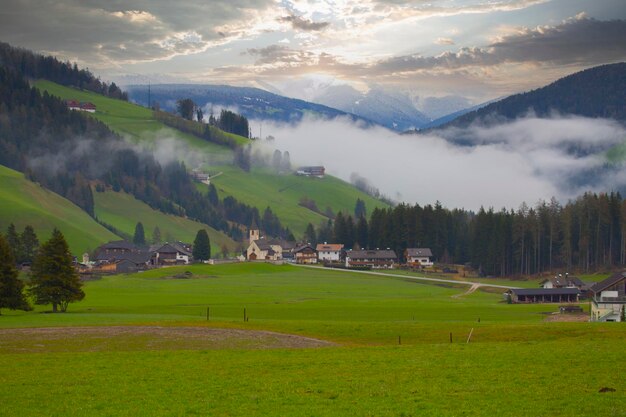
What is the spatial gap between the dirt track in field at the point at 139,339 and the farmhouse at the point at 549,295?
6447 cm

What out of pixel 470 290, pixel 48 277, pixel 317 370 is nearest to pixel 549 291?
pixel 470 290

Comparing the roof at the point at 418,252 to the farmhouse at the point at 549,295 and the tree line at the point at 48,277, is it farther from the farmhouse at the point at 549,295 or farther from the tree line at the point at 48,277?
the tree line at the point at 48,277

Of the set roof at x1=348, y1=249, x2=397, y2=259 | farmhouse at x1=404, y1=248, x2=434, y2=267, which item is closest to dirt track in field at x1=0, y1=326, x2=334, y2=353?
farmhouse at x1=404, y1=248, x2=434, y2=267

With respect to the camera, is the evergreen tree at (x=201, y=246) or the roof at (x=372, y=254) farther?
the roof at (x=372, y=254)

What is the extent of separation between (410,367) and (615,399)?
1109 centimetres

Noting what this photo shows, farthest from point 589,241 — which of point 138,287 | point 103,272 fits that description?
point 103,272

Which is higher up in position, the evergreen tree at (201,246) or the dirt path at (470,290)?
the evergreen tree at (201,246)

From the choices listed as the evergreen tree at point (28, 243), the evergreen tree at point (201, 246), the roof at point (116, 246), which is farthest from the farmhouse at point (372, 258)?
the evergreen tree at point (28, 243)

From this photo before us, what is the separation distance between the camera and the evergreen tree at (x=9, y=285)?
70.9 meters

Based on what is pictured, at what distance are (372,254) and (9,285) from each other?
123068 mm

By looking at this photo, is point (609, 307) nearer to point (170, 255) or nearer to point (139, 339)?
point (139, 339)

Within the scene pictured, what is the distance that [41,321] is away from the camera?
62875 mm

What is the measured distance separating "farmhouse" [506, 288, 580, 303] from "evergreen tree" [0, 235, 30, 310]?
69.4 metres

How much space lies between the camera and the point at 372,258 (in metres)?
185
